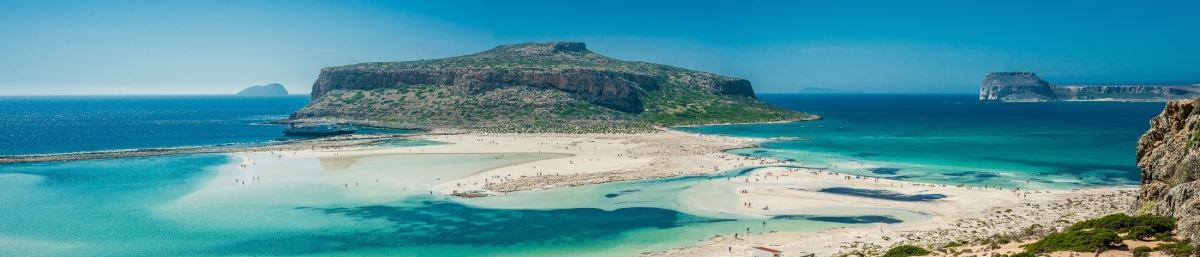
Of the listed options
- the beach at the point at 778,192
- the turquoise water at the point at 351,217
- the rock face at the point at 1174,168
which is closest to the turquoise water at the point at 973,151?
the beach at the point at 778,192

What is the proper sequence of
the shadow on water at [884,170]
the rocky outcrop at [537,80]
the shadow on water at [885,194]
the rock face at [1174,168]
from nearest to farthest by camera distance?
1. the rock face at [1174,168]
2. the shadow on water at [885,194]
3. the shadow on water at [884,170]
4. the rocky outcrop at [537,80]

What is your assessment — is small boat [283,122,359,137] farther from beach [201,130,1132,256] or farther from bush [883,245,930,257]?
bush [883,245,930,257]

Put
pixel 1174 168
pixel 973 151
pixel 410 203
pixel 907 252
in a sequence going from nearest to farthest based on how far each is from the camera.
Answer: pixel 907 252
pixel 1174 168
pixel 410 203
pixel 973 151

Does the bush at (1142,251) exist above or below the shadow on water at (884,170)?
above

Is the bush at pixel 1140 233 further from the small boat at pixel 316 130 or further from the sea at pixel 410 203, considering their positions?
the small boat at pixel 316 130

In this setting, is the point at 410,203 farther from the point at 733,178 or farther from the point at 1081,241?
the point at 1081,241

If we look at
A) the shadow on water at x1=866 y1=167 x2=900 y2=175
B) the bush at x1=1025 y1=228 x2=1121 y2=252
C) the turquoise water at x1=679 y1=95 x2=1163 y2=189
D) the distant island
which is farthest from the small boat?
the bush at x1=1025 y1=228 x2=1121 y2=252

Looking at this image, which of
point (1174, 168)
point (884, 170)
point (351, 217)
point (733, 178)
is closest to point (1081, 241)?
Answer: point (1174, 168)
